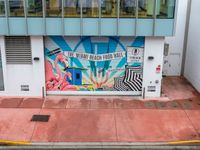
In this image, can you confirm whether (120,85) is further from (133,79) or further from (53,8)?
(53,8)

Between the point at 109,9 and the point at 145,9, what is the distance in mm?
1727

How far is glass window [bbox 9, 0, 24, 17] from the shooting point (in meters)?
13.0

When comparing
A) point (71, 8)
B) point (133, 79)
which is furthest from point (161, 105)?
point (71, 8)

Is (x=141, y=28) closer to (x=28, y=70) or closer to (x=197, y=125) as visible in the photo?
(x=197, y=125)

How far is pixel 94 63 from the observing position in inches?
564

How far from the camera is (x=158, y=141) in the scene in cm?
1042

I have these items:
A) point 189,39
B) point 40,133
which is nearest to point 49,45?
point 40,133

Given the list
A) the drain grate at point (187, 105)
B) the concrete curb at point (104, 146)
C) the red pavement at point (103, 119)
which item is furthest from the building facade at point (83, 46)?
the concrete curb at point (104, 146)

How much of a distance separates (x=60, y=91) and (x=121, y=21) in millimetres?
4944

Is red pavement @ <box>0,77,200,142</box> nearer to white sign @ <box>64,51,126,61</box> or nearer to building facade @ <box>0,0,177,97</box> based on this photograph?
building facade @ <box>0,0,177,97</box>

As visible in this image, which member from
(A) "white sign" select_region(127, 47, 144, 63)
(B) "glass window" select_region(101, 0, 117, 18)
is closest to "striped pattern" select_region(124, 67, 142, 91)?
(A) "white sign" select_region(127, 47, 144, 63)

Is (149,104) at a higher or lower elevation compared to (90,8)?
lower

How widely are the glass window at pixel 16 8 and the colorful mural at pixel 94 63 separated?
1.91m

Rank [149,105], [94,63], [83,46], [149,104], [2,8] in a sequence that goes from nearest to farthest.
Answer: [2,8], [149,105], [149,104], [83,46], [94,63]
